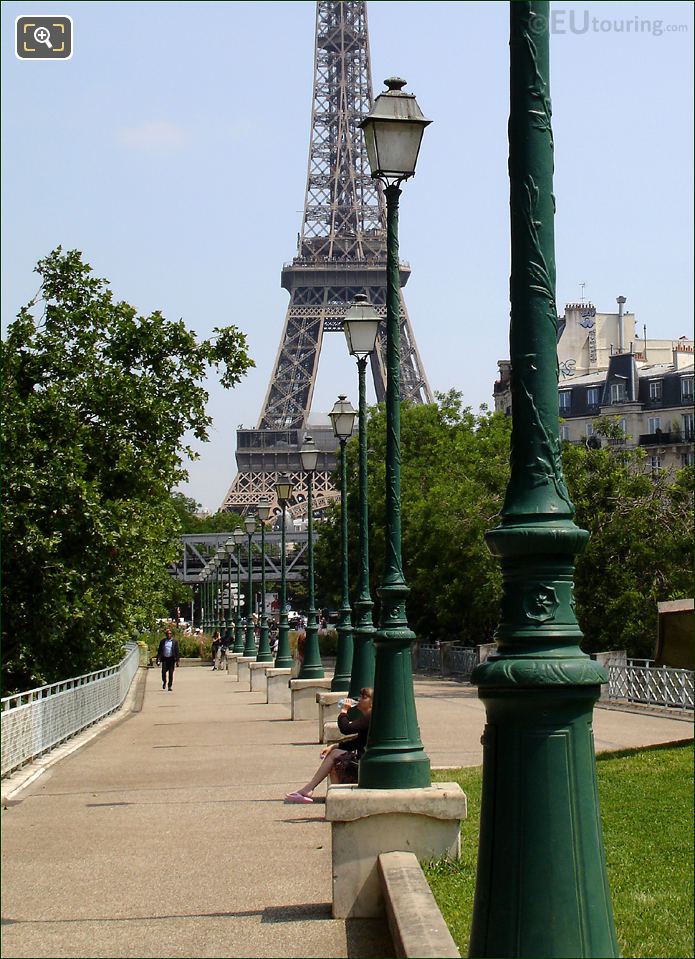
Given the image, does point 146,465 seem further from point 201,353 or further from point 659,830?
point 659,830

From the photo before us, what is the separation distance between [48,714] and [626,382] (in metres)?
70.3

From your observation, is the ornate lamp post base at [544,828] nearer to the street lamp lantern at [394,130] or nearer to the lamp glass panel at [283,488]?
the street lamp lantern at [394,130]

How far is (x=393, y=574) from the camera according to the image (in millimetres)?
11250

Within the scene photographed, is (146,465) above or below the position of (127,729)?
above

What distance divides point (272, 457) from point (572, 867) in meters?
108

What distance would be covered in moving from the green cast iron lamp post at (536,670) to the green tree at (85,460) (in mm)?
15642

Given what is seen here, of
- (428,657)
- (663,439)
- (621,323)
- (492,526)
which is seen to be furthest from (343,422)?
(621,323)

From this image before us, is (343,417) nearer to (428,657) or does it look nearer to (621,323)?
(428,657)

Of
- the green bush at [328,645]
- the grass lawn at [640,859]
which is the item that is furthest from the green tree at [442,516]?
the grass lawn at [640,859]

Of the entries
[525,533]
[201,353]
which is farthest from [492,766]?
[201,353]

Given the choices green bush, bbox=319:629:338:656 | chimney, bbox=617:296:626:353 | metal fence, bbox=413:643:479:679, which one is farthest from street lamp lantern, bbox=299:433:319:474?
chimney, bbox=617:296:626:353

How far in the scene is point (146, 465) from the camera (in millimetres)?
23109

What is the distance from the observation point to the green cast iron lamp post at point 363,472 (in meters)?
16.4

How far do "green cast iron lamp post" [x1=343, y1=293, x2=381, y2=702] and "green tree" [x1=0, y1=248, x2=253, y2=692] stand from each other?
547 cm
